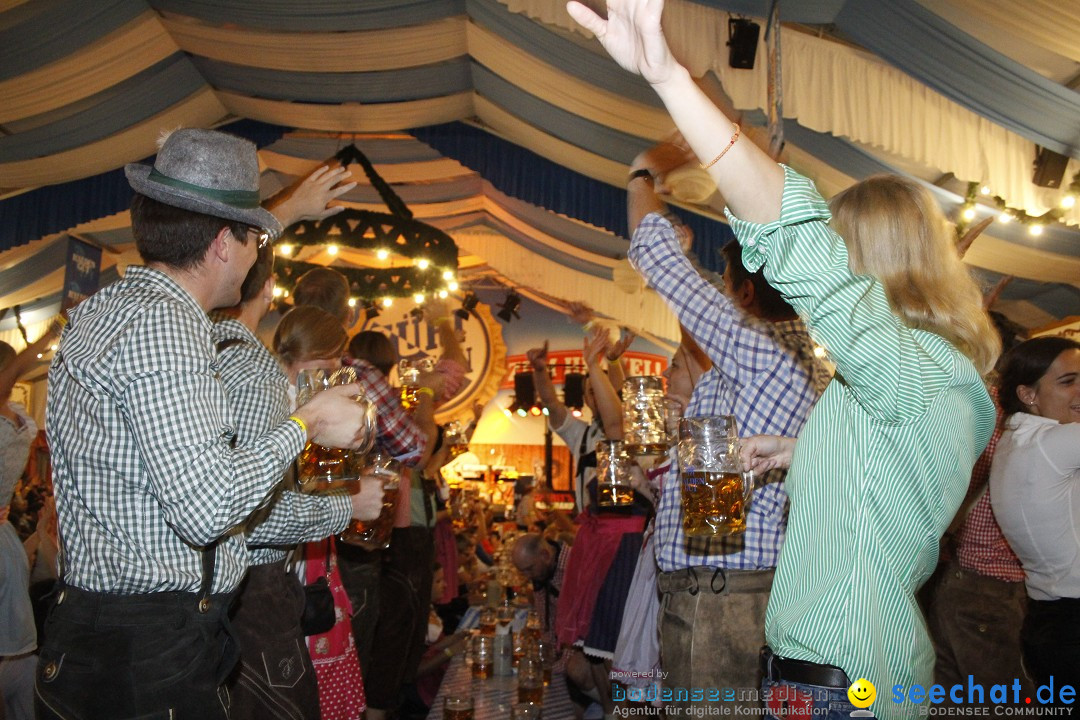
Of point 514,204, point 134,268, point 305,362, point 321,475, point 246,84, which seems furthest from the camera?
point 514,204

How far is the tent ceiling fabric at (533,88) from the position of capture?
335 centimetres

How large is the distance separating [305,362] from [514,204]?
19.5ft

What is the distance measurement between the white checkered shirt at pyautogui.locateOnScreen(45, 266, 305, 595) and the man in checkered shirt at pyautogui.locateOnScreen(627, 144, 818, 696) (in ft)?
2.67

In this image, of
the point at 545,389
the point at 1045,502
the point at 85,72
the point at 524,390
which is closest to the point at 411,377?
the point at 545,389

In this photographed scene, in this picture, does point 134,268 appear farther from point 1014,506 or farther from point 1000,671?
point 1000,671

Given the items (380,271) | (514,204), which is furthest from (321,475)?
(514,204)

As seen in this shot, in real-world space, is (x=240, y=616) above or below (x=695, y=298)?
below

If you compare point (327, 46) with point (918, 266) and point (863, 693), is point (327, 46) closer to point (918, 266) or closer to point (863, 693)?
point (918, 266)

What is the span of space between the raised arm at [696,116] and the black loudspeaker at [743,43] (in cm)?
272

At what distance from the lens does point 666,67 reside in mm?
928

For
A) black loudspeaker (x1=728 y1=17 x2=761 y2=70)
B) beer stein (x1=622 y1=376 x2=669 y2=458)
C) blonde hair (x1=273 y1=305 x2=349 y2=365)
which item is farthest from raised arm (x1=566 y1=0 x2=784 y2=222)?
black loudspeaker (x1=728 y1=17 x2=761 y2=70)

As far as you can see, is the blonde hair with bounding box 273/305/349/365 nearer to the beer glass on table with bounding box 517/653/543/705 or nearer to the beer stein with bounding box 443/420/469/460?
the beer glass on table with bounding box 517/653/543/705

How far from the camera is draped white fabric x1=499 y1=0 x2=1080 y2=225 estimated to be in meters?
3.53

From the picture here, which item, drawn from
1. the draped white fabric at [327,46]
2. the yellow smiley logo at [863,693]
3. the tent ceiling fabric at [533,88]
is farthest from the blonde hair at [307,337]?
the draped white fabric at [327,46]
